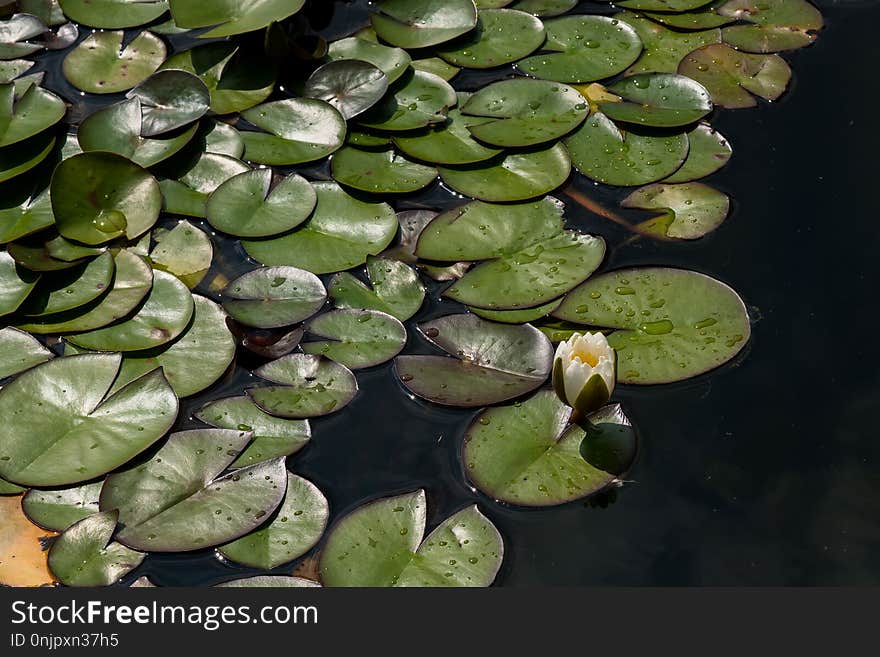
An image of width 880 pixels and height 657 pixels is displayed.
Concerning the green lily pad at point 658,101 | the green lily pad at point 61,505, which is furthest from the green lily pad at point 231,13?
the green lily pad at point 61,505

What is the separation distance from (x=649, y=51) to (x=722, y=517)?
6.94ft

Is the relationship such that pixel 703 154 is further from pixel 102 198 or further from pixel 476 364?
Result: pixel 102 198

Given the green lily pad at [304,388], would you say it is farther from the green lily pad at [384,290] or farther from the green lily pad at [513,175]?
the green lily pad at [513,175]

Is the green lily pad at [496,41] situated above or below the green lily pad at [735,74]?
below

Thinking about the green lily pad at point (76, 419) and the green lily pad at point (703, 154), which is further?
the green lily pad at point (703, 154)

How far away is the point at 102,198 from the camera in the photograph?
3.31 meters

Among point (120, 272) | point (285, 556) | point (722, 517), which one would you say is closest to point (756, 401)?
point (722, 517)

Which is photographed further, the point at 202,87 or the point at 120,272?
the point at 202,87

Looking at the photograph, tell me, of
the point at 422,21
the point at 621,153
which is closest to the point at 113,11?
the point at 422,21

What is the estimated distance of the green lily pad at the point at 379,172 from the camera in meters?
3.38

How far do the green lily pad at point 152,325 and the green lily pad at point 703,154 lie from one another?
5.69ft

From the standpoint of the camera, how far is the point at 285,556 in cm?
251

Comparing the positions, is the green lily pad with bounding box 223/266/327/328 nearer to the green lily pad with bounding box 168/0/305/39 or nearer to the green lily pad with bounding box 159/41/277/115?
the green lily pad with bounding box 159/41/277/115

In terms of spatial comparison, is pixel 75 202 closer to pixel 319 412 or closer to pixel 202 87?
pixel 202 87
